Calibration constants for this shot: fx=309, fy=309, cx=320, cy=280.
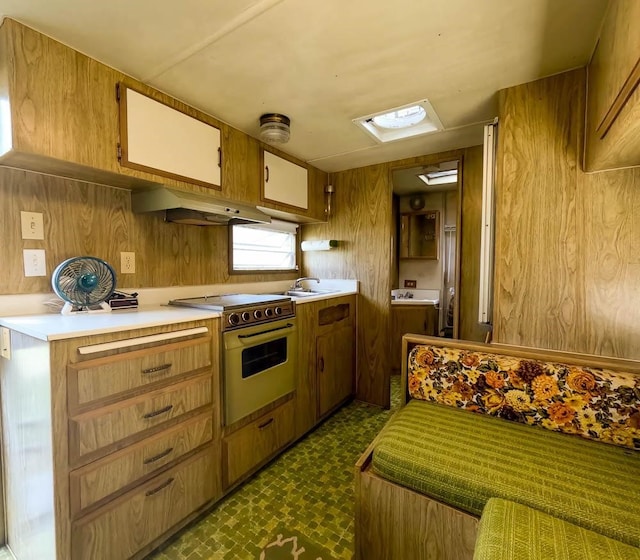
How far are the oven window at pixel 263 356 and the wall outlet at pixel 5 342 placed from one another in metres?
0.99

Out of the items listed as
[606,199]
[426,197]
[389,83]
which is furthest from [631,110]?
[426,197]

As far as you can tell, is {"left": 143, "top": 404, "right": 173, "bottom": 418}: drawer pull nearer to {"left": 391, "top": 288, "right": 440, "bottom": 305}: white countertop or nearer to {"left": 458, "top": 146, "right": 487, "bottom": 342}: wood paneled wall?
{"left": 458, "top": 146, "right": 487, "bottom": 342}: wood paneled wall

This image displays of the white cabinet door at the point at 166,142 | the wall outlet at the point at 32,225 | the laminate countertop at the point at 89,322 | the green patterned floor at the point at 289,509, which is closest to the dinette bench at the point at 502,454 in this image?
the green patterned floor at the point at 289,509

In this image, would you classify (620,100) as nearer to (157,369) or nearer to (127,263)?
(157,369)

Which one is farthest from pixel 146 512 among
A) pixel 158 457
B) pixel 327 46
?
pixel 327 46

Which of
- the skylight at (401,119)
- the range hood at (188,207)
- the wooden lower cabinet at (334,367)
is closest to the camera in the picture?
the range hood at (188,207)

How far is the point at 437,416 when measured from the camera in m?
1.51

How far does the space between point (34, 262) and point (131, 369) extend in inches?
30.5

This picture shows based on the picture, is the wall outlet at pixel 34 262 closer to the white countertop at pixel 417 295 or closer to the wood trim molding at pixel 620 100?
the wood trim molding at pixel 620 100

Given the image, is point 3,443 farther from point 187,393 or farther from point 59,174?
point 59,174

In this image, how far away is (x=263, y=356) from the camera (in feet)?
6.31

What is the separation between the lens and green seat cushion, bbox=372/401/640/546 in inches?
37.8

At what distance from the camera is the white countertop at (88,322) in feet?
3.58

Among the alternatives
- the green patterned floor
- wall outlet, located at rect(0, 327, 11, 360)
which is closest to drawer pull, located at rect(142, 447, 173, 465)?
the green patterned floor
